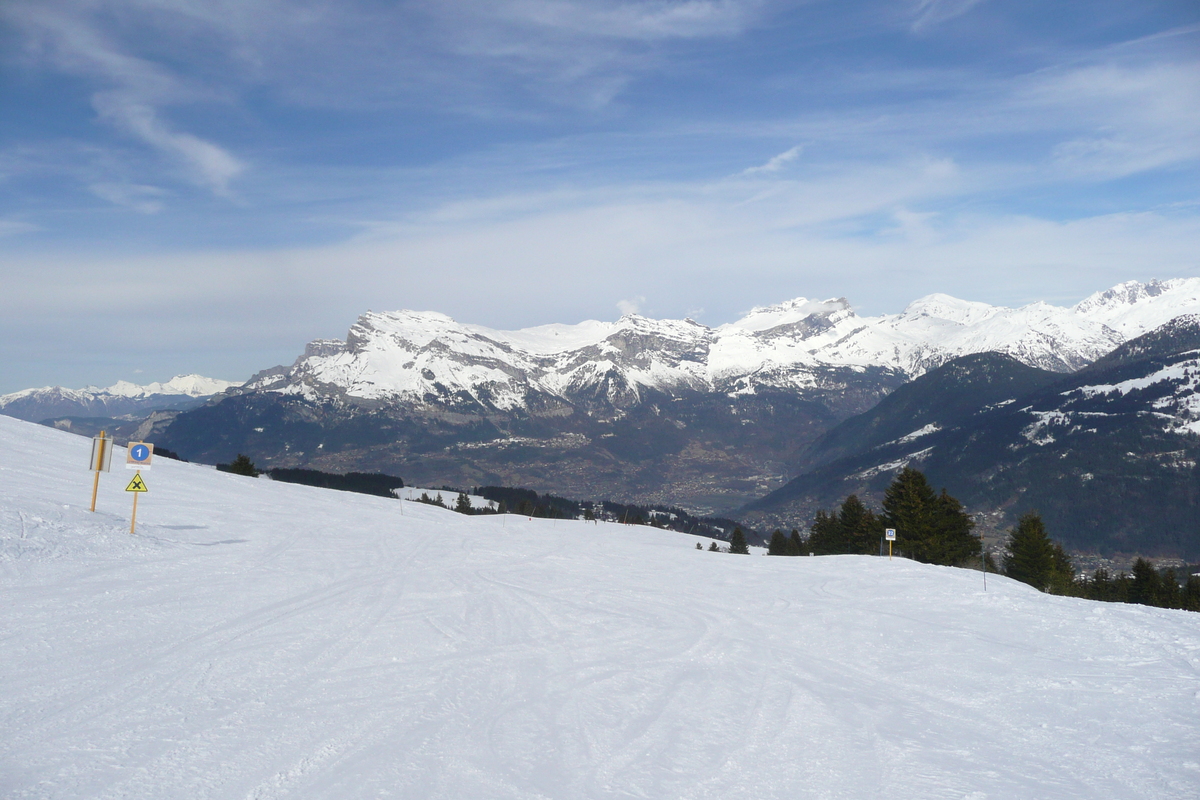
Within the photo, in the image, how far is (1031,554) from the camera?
64250 millimetres

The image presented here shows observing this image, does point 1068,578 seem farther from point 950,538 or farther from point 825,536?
point 825,536

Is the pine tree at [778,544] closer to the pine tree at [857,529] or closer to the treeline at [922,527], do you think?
the pine tree at [857,529]

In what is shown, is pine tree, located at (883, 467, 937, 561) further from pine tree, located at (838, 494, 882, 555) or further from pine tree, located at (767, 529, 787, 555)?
pine tree, located at (767, 529, 787, 555)

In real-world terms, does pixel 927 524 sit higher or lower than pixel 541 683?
higher

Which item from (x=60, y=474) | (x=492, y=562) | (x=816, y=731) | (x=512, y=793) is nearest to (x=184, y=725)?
(x=512, y=793)

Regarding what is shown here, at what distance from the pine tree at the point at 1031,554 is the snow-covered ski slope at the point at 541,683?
165ft

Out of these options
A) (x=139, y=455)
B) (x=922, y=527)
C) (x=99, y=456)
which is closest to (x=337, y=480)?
(x=922, y=527)

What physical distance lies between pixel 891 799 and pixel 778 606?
35.8ft

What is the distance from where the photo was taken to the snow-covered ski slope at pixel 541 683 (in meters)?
7.60

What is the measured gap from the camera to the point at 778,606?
18203mm

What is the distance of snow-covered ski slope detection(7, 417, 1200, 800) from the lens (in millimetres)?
7598

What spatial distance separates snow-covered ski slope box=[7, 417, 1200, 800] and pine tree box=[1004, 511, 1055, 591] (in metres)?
50.4

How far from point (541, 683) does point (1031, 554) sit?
67.7 metres

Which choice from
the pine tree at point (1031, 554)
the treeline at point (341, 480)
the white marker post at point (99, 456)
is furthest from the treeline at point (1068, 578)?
the treeline at point (341, 480)
